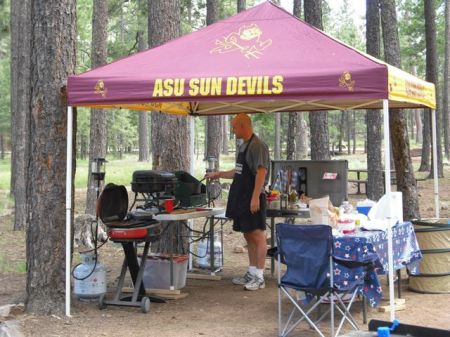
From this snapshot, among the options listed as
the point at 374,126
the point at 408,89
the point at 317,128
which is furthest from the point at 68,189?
the point at 374,126

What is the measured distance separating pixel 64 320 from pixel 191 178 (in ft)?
7.10

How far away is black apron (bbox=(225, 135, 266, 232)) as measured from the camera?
630cm

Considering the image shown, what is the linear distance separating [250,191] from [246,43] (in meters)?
1.53

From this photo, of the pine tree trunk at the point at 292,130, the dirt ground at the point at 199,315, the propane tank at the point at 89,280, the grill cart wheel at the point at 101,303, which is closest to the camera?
the dirt ground at the point at 199,315

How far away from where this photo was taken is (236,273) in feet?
25.1

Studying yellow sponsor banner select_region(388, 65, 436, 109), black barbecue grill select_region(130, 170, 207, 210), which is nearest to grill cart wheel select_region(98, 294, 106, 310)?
black barbecue grill select_region(130, 170, 207, 210)

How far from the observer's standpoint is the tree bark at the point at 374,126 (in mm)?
12031

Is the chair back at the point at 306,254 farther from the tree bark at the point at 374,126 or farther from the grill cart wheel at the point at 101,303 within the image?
the tree bark at the point at 374,126

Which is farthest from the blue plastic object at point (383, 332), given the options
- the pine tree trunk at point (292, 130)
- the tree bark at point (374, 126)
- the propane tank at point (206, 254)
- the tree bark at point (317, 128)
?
the pine tree trunk at point (292, 130)

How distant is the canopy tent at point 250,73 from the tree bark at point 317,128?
20.1 ft

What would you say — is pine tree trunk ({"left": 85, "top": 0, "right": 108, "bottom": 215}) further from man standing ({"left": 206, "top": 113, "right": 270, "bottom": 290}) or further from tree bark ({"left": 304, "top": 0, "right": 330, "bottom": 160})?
man standing ({"left": 206, "top": 113, "right": 270, "bottom": 290})

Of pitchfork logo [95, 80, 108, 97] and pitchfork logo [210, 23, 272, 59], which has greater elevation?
pitchfork logo [210, 23, 272, 59]

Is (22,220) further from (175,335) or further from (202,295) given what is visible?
(175,335)

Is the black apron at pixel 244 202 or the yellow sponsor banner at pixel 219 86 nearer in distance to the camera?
the yellow sponsor banner at pixel 219 86
